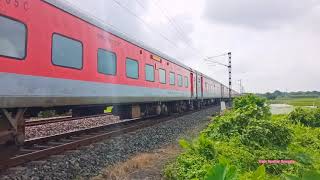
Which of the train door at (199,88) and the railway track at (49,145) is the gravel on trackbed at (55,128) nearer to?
the railway track at (49,145)

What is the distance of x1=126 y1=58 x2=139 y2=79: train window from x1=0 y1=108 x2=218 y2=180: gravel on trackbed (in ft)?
8.28

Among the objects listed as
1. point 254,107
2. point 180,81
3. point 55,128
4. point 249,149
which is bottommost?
point 249,149

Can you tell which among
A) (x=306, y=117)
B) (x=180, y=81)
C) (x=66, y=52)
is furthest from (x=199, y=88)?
(x=66, y=52)

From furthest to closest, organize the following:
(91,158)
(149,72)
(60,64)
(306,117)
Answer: (149,72) → (306,117) → (60,64) → (91,158)

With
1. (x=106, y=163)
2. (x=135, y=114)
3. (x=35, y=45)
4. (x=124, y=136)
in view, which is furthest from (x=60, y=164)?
(x=135, y=114)

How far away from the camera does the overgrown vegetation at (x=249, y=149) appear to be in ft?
20.7

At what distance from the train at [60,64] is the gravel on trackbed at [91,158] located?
0.84 m

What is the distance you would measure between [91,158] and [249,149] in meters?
3.09

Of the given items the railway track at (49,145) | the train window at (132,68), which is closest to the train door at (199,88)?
the train window at (132,68)

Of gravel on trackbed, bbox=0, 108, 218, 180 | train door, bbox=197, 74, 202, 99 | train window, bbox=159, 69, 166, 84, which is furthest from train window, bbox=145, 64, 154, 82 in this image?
train door, bbox=197, 74, 202, 99

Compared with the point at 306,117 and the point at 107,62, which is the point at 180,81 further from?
the point at 107,62

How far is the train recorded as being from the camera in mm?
7141

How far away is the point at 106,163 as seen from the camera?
7.84 m

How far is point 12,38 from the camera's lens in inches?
281
